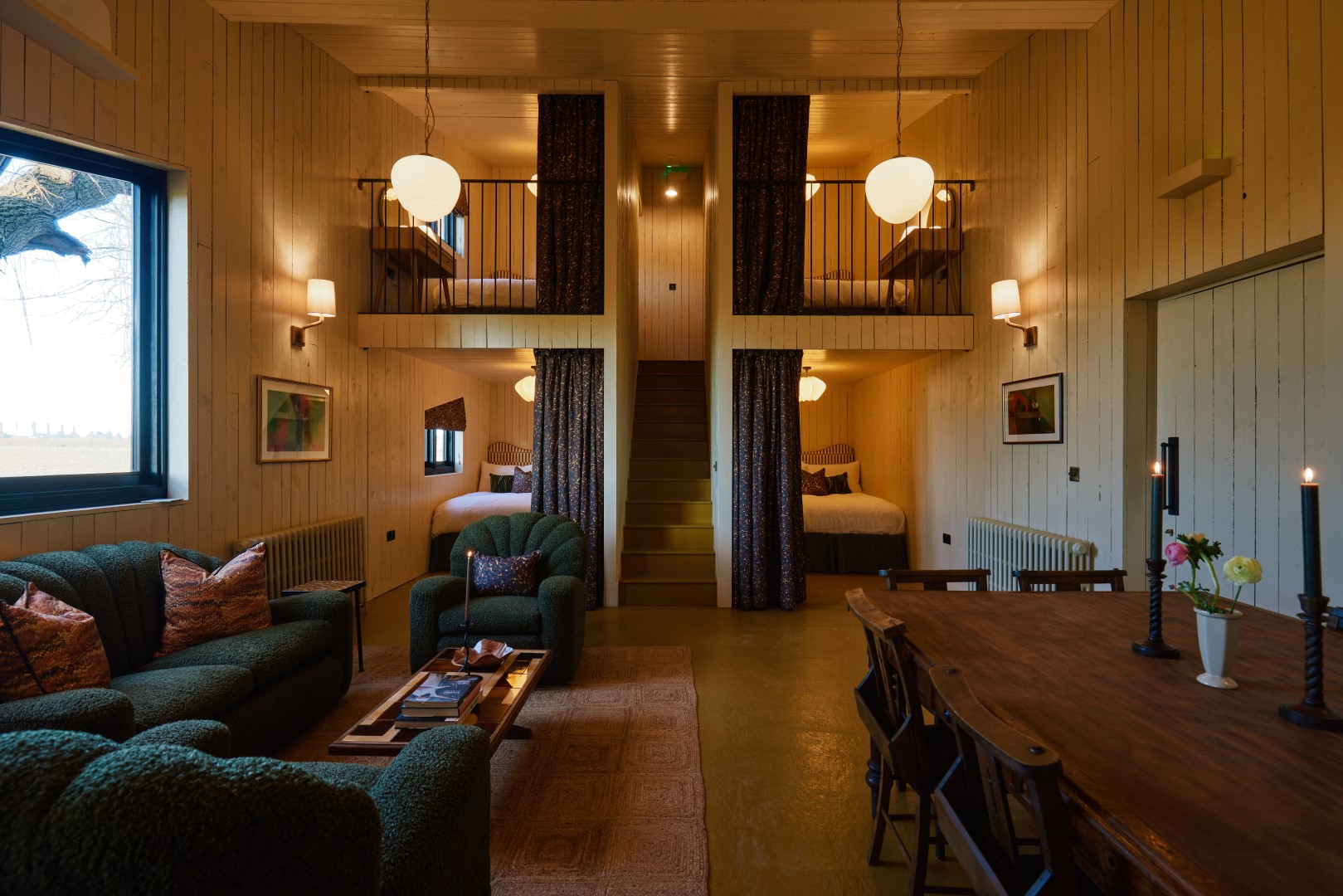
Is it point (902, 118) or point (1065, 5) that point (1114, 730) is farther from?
point (902, 118)

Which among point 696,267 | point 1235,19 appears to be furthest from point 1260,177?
point 696,267

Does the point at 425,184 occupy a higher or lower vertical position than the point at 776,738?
higher

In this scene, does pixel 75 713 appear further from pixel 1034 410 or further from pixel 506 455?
pixel 506 455

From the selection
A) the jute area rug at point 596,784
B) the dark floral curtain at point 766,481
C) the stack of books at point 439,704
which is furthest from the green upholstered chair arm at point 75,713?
the dark floral curtain at point 766,481

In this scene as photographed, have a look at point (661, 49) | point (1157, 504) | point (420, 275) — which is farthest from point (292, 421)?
point (1157, 504)

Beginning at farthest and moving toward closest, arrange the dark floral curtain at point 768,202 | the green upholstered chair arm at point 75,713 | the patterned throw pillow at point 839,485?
the patterned throw pillow at point 839,485 < the dark floral curtain at point 768,202 < the green upholstered chair arm at point 75,713

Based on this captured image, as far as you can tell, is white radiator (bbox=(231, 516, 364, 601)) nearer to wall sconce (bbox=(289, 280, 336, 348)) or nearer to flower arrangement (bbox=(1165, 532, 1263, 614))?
wall sconce (bbox=(289, 280, 336, 348))

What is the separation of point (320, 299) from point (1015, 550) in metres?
5.09

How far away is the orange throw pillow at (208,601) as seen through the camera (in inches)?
110

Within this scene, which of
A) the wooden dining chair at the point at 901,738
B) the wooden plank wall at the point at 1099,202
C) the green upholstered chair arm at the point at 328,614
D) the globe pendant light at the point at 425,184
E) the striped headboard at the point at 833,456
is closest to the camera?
the wooden dining chair at the point at 901,738

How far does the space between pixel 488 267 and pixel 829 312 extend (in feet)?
16.4

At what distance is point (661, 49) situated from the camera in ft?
16.1

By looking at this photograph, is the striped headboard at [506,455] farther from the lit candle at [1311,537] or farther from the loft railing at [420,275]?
the lit candle at [1311,537]

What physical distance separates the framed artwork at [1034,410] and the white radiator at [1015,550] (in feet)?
2.06
